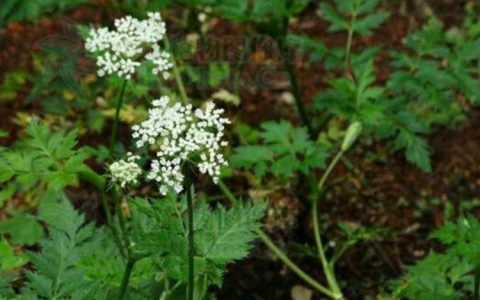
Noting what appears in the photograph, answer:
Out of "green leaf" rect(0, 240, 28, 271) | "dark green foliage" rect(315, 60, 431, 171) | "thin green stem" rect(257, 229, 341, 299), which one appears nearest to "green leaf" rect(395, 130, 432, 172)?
"dark green foliage" rect(315, 60, 431, 171)

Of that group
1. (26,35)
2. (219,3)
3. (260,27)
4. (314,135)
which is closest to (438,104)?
(314,135)

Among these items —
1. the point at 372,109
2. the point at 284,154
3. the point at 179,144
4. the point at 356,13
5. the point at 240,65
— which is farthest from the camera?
the point at 240,65

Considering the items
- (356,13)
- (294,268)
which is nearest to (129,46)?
(294,268)

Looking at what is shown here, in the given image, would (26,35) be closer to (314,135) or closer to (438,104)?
(314,135)

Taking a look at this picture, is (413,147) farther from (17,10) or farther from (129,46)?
(17,10)

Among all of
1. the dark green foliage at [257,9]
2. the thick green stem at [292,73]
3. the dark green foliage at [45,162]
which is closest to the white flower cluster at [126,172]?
the dark green foliage at [45,162]

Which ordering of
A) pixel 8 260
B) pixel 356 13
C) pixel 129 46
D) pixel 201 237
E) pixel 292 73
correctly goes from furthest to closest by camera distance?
pixel 356 13 → pixel 292 73 → pixel 8 260 → pixel 129 46 → pixel 201 237

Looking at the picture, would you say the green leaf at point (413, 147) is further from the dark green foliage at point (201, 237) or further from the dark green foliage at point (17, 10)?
the dark green foliage at point (17, 10)
